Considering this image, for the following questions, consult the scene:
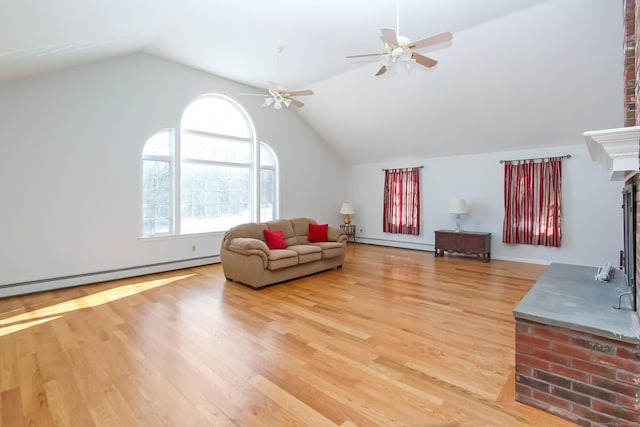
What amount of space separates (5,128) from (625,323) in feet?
21.1

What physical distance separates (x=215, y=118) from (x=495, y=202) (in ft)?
20.3

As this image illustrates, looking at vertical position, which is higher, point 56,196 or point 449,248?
point 56,196

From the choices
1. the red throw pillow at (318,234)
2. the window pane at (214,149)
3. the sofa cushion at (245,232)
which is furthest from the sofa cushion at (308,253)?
the window pane at (214,149)

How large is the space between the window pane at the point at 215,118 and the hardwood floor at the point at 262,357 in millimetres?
3226

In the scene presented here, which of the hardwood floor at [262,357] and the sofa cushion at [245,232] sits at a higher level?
the sofa cushion at [245,232]

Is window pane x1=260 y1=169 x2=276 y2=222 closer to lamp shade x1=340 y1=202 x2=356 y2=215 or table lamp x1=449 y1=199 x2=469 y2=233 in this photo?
lamp shade x1=340 y1=202 x2=356 y2=215

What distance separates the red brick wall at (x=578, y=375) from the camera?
5.44 feet

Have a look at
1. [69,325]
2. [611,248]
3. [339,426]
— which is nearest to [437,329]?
[339,426]

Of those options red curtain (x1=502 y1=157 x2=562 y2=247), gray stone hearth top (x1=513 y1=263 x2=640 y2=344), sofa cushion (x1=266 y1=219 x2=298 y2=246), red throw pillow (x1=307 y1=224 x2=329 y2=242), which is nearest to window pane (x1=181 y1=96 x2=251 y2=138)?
sofa cushion (x1=266 y1=219 x2=298 y2=246)

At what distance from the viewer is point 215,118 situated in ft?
20.5

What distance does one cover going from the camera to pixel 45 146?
13.8 ft

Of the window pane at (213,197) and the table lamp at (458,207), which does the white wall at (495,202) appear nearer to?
the table lamp at (458,207)

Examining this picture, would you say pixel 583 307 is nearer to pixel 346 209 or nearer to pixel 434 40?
pixel 434 40

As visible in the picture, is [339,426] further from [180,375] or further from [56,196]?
[56,196]
